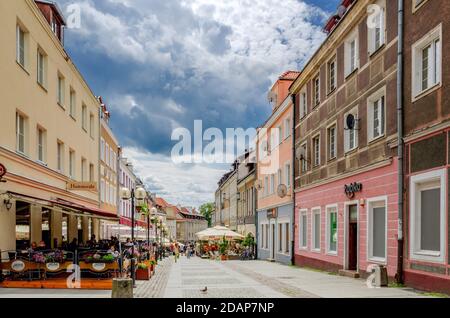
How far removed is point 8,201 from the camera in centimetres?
1559

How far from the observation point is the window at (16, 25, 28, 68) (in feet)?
58.2

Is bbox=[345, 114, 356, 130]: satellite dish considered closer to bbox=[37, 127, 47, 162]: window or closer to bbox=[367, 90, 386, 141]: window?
bbox=[367, 90, 386, 141]: window

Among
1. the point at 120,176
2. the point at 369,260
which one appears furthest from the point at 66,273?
the point at 120,176

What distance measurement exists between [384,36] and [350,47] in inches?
153

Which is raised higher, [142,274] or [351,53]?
[351,53]

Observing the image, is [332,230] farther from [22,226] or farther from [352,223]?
[22,226]

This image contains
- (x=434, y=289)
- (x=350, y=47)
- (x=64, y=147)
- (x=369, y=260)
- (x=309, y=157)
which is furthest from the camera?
Result: (x=309, y=157)

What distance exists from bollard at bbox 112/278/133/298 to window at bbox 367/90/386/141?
1005 centimetres

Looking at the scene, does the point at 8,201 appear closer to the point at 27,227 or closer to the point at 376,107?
the point at 27,227

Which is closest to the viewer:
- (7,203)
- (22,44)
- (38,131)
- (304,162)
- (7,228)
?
(7,203)

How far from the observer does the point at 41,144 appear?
67.8ft

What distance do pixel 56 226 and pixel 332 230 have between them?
1201cm

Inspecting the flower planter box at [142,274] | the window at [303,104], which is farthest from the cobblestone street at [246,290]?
the window at [303,104]

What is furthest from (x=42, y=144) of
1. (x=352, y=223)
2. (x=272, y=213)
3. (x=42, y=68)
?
(x=272, y=213)
